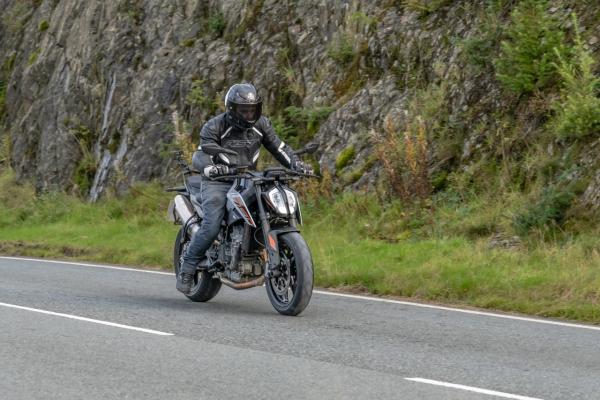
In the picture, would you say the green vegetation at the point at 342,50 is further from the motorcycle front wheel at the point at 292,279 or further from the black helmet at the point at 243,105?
the motorcycle front wheel at the point at 292,279

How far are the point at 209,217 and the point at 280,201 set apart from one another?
1.00 meters

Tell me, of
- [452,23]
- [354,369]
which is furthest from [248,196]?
[452,23]

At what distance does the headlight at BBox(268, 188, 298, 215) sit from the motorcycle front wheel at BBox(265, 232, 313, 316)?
243 mm

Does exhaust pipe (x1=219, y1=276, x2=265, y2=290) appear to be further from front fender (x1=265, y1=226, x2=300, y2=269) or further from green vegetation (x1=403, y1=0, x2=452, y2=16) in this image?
green vegetation (x1=403, y1=0, x2=452, y2=16)

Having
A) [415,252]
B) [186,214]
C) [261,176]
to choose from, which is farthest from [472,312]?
[186,214]

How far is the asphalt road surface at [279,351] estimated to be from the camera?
7117mm

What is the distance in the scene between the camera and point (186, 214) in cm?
1233

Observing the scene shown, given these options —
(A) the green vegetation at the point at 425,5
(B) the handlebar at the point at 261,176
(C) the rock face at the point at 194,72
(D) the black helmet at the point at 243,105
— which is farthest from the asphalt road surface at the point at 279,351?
(A) the green vegetation at the point at 425,5

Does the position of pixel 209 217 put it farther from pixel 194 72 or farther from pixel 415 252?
pixel 194 72

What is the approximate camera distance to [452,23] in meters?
18.3

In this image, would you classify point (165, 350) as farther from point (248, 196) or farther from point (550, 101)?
point (550, 101)

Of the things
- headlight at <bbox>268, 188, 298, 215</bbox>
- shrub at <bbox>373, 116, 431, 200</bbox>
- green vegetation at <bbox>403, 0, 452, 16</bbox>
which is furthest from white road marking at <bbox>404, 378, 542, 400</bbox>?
green vegetation at <bbox>403, 0, 452, 16</bbox>

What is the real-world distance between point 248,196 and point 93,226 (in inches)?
483

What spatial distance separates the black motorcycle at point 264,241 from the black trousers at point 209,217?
0.09 m
